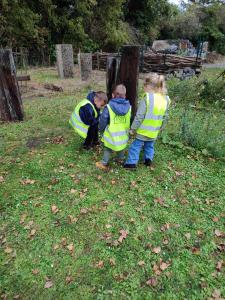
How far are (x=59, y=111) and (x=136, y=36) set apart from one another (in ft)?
76.6

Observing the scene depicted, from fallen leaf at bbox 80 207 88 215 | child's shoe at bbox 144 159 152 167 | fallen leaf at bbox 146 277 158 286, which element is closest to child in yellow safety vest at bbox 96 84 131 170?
child's shoe at bbox 144 159 152 167

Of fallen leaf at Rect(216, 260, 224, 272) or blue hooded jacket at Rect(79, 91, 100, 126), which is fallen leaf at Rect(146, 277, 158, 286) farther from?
blue hooded jacket at Rect(79, 91, 100, 126)

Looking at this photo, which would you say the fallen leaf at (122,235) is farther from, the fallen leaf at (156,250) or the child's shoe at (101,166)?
the child's shoe at (101,166)

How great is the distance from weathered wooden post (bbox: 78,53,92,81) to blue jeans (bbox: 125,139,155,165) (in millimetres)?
9703

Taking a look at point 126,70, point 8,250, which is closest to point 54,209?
point 8,250

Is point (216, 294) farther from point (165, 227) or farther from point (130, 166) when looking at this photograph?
point (130, 166)

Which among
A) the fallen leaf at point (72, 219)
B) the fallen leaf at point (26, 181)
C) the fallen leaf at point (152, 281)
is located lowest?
the fallen leaf at point (152, 281)

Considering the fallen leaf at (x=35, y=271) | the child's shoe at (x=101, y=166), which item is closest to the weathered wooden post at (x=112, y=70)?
the child's shoe at (x=101, y=166)

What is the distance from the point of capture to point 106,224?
3.86 meters

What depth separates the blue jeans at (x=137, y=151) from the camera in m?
4.82

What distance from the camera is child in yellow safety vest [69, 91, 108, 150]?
16.1 feet

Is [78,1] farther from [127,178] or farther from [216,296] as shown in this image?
[216,296]

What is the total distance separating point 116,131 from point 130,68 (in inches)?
71.5

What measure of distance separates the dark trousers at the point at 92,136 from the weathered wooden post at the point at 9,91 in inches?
98.4
